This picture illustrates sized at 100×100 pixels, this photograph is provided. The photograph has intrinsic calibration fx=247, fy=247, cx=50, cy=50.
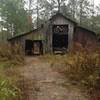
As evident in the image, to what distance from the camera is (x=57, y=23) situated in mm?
26172

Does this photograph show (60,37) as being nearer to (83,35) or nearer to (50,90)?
(83,35)

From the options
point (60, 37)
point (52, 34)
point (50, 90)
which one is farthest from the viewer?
point (60, 37)

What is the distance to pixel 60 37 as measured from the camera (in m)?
30.4

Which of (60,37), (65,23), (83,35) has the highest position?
(65,23)

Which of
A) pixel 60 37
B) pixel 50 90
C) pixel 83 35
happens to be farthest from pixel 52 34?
pixel 50 90

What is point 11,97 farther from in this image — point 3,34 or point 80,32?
point 3,34

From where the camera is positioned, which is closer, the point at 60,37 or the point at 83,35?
the point at 83,35

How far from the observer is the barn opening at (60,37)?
27177 millimetres

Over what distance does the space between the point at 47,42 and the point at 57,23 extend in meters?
2.28

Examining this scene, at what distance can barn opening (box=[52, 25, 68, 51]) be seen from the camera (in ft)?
89.2

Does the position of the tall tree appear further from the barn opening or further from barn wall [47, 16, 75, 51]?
barn wall [47, 16, 75, 51]

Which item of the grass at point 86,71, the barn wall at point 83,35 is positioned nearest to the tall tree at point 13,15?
the barn wall at point 83,35

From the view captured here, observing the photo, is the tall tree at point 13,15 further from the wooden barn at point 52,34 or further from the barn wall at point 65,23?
the barn wall at point 65,23

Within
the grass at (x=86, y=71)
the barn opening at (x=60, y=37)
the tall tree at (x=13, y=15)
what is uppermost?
the tall tree at (x=13, y=15)
